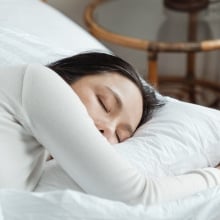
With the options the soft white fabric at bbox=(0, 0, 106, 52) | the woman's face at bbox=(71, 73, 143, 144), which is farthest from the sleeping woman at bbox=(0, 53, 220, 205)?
the soft white fabric at bbox=(0, 0, 106, 52)

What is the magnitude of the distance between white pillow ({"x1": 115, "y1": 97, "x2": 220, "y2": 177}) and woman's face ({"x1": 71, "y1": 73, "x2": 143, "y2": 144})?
25 mm

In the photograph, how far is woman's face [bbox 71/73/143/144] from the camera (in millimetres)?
901

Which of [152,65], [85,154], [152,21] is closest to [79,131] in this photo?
[85,154]

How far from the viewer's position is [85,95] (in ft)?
2.99

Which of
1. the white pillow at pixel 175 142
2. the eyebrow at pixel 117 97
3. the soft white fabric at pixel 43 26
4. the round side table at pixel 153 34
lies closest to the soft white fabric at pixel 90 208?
the white pillow at pixel 175 142

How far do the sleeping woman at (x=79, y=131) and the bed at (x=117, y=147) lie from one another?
0.03 metres

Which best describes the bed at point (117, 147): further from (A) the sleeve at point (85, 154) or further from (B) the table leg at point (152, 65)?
(B) the table leg at point (152, 65)

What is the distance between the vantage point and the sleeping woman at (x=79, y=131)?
756mm

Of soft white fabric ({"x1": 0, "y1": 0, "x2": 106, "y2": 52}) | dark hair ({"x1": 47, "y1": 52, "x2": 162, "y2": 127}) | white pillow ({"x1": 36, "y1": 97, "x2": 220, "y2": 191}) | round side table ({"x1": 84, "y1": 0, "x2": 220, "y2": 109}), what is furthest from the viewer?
round side table ({"x1": 84, "y1": 0, "x2": 220, "y2": 109})

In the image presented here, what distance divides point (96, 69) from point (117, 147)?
157 millimetres

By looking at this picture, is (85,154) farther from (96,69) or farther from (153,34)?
(153,34)

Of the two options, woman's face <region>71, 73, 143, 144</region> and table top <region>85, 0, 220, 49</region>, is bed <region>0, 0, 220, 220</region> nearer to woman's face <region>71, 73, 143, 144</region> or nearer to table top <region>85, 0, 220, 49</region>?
woman's face <region>71, 73, 143, 144</region>

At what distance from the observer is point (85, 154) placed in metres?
0.76

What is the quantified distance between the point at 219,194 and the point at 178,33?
894 mm
